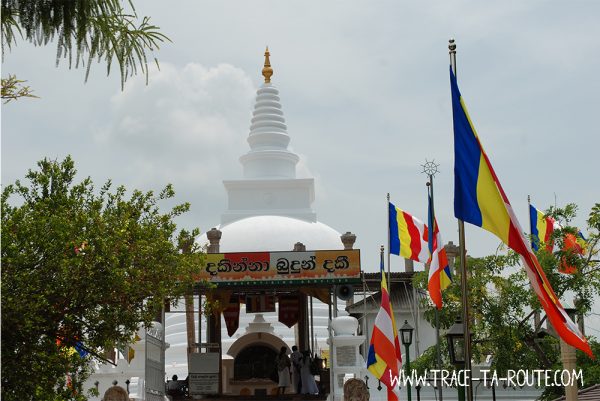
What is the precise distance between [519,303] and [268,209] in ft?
93.7

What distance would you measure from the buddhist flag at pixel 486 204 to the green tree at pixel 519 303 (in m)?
9.73

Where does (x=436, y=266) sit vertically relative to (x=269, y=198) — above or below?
below

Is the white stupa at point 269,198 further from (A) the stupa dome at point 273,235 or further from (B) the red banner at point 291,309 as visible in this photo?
(B) the red banner at point 291,309

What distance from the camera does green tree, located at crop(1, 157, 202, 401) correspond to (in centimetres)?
1357

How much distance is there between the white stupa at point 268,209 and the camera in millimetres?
41219

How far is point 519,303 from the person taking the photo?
22.8 m

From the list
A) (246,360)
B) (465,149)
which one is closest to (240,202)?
(246,360)

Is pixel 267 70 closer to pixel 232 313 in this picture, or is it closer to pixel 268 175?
pixel 268 175

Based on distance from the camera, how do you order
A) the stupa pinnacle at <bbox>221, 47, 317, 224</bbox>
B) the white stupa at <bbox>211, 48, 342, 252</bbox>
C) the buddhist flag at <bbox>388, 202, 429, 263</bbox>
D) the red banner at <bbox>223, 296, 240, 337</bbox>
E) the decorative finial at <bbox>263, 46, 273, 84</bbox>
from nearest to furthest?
the buddhist flag at <bbox>388, 202, 429, 263</bbox>
the red banner at <bbox>223, 296, 240, 337</bbox>
the white stupa at <bbox>211, 48, 342, 252</bbox>
the stupa pinnacle at <bbox>221, 47, 317, 224</bbox>
the decorative finial at <bbox>263, 46, 273, 84</bbox>

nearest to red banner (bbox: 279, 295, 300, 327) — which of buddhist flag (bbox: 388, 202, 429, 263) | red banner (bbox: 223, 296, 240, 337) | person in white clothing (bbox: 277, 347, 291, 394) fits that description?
red banner (bbox: 223, 296, 240, 337)

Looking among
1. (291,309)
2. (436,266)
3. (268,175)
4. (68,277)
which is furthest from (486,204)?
(268,175)

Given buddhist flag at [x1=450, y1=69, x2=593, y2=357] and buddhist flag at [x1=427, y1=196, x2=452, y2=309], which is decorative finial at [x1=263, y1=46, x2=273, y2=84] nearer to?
buddhist flag at [x1=427, y1=196, x2=452, y2=309]

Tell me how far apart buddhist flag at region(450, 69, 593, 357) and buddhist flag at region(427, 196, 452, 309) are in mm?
8050

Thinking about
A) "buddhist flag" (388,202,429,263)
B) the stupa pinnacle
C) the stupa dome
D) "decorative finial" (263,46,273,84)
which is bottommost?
"buddhist flag" (388,202,429,263)
